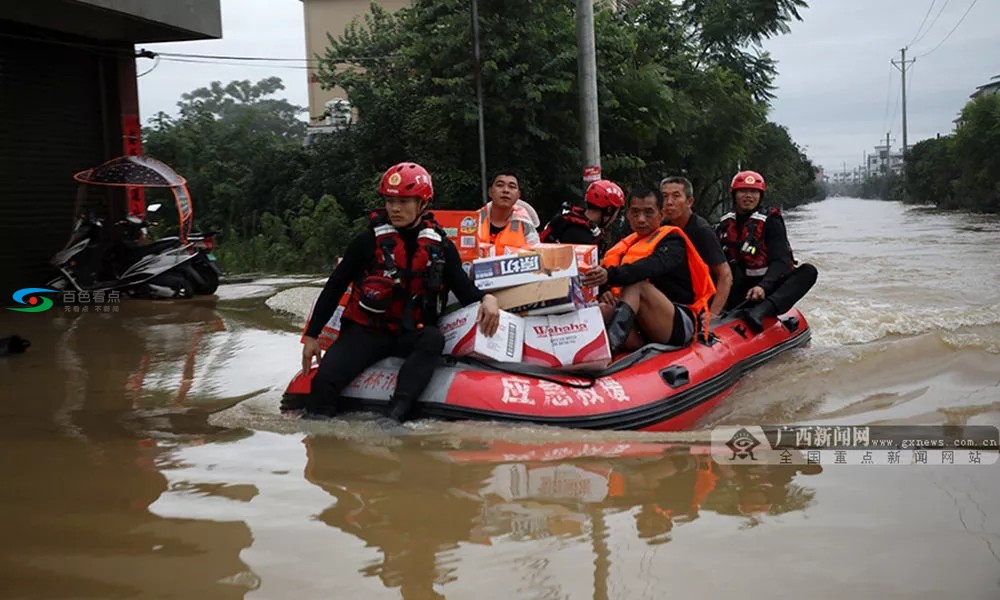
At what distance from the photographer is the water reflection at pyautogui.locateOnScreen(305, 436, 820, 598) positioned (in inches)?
138

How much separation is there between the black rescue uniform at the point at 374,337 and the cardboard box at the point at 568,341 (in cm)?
41

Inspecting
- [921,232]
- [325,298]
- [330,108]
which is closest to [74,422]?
[325,298]

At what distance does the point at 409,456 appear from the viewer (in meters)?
4.79

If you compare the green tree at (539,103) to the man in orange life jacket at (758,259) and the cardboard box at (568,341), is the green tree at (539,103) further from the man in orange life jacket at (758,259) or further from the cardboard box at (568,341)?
the cardboard box at (568,341)

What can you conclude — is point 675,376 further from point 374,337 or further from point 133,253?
point 133,253

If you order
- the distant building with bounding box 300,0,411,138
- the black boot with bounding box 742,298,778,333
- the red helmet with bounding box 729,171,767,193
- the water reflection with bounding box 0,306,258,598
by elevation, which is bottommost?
the water reflection with bounding box 0,306,258,598

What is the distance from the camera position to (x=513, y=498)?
4.11 meters

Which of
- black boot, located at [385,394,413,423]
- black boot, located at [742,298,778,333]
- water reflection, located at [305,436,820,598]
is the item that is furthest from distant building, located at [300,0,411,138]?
water reflection, located at [305,436,820,598]

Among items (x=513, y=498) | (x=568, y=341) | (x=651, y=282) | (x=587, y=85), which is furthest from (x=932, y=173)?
(x=513, y=498)

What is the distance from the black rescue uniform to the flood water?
0.20m

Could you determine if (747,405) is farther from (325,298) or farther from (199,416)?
(199,416)

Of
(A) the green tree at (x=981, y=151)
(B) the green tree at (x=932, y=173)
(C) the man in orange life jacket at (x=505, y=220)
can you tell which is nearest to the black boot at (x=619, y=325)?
(C) the man in orange life jacket at (x=505, y=220)

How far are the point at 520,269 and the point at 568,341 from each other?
51 cm

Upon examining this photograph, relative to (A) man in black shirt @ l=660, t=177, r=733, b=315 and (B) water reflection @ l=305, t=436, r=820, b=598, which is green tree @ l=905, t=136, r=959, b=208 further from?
(B) water reflection @ l=305, t=436, r=820, b=598
